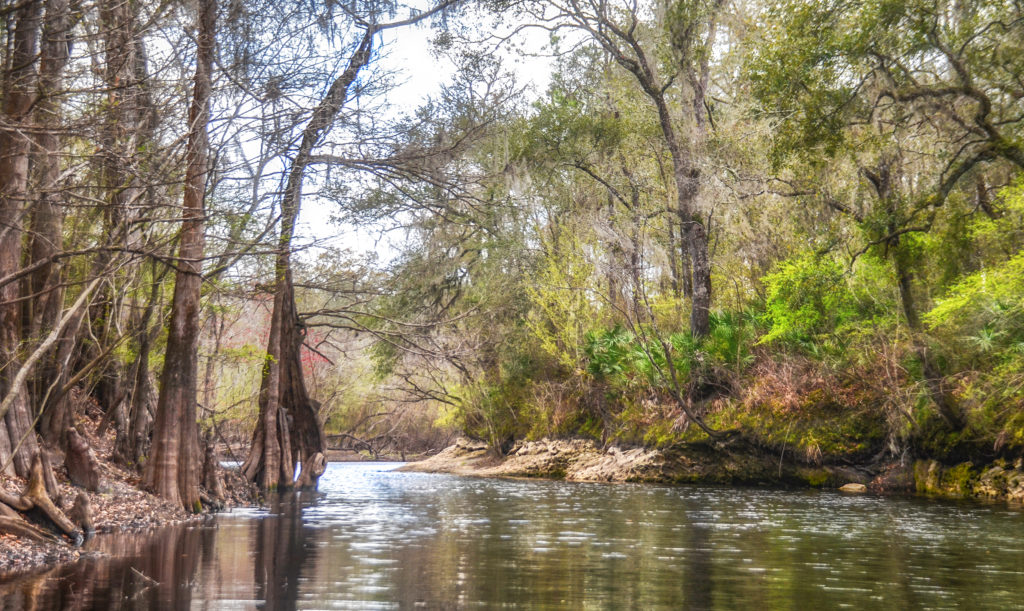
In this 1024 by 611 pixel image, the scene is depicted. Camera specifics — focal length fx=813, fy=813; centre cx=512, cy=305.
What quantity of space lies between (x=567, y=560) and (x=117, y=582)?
397 cm

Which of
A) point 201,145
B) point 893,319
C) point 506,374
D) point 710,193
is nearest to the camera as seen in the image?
point 201,145

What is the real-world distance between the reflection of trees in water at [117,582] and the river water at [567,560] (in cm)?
2

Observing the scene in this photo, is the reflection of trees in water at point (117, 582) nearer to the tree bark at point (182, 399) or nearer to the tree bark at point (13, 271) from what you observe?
the tree bark at point (13, 271)

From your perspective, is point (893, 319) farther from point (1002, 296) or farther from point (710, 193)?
point (710, 193)

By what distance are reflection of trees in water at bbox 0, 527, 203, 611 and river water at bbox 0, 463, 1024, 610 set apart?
20mm

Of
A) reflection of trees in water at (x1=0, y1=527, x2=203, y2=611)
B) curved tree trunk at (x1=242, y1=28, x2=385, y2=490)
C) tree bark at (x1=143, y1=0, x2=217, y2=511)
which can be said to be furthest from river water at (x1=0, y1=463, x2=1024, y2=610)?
curved tree trunk at (x1=242, y1=28, x2=385, y2=490)

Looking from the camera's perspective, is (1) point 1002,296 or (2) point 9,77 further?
(1) point 1002,296

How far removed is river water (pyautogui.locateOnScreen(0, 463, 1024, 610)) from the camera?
5.84m

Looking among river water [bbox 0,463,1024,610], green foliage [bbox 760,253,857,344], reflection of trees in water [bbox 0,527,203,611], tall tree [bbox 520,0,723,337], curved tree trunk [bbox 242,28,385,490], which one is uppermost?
tall tree [bbox 520,0,723,337]

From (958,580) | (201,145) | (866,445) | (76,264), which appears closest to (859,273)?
(866,445)

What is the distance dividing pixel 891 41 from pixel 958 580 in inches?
385

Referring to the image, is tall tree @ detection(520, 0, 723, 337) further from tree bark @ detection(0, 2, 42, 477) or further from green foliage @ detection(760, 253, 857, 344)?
tree bark @ detection(0, 2, 42, 477)

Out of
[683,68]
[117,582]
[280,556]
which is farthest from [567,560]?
[683,68]

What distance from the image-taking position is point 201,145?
10.7 meters
